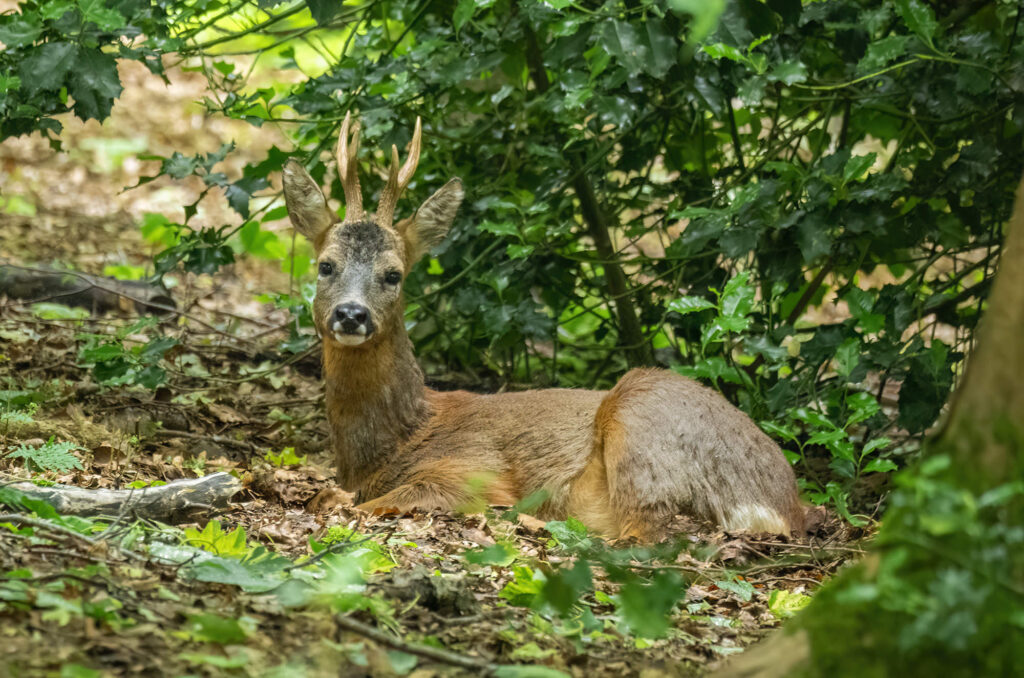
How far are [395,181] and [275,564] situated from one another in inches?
133

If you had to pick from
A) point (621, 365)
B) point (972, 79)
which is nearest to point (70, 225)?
point (621, 365)

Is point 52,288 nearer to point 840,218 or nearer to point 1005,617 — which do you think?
point 840,218

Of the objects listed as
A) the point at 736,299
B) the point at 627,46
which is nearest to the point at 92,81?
the point at 627,46

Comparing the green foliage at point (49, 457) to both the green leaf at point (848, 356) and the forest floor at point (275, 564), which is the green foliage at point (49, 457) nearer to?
the forest floor at point (275, 564)

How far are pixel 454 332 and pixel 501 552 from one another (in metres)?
4.84

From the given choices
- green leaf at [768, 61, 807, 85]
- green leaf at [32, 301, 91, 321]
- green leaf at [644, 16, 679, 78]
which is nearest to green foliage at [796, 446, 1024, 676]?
green leaf at [644, 16, 679, 78]

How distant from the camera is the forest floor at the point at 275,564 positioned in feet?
8.86

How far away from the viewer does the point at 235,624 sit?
2668 mm

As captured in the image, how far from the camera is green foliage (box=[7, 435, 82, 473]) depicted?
183 inches

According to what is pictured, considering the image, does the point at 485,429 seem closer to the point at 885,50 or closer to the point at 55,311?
the point at 885,50

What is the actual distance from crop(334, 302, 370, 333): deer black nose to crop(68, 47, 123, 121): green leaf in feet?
5.36

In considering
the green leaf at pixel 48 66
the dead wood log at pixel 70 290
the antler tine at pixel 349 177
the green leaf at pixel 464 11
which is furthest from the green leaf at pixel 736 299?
the dead wood log at pixel 70 290

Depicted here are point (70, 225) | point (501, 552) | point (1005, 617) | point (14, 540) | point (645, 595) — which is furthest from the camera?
point (70, 225)

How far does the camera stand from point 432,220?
255 inches
